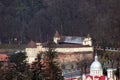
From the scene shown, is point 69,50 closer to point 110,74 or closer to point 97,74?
point 97,74

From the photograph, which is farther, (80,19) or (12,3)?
(12,3)

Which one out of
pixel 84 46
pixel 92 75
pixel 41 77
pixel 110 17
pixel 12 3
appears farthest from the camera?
pixel 12 3

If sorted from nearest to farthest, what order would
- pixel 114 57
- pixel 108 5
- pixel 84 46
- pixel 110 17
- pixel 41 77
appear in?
pixel 41 77, pixel 114 57, pixel 84 46, pixel 110 17, pixel 108 5

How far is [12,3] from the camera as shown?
77.5m

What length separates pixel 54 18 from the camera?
7194 centimetres

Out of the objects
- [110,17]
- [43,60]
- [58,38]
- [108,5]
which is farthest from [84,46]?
[43,60]

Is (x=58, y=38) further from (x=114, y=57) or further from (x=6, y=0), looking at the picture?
(x=6, y=0)

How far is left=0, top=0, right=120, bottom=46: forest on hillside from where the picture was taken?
6675 centimetres

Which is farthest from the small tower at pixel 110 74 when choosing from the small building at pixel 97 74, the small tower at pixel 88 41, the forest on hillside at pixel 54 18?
the forest on hillside at pixel 54 18

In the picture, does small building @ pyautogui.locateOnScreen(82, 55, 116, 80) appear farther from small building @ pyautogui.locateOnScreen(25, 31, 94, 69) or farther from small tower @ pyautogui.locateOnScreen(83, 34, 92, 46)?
small tower @ pyautogui.locateOnScreen(83, 34, 92, 46)

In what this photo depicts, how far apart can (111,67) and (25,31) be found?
27.0m

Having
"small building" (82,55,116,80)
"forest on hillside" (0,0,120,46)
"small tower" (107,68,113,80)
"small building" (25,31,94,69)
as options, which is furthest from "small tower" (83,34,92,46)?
"small tower" (107,68,113,80)

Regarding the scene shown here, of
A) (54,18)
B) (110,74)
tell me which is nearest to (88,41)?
(54,18)

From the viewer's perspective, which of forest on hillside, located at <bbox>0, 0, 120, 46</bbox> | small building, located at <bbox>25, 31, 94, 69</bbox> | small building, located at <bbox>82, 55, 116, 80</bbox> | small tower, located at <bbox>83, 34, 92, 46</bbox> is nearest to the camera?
small building, located at <bbox>82, 55, 116, 80</bbox>
